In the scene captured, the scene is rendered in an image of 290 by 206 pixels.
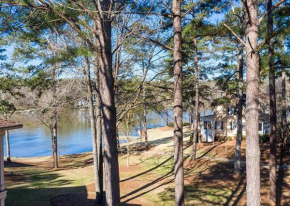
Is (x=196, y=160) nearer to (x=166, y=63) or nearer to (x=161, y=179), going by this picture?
(x=161, y=179)

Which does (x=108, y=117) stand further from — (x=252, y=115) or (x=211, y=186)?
(x=211, y=186)

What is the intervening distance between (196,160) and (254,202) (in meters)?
12.0

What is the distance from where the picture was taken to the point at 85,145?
32.2m

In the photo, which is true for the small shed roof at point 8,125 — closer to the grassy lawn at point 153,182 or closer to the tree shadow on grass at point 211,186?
the grassy lawn at point 153,182

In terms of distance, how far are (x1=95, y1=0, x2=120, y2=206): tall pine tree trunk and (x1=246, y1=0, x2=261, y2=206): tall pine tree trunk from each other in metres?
2.80

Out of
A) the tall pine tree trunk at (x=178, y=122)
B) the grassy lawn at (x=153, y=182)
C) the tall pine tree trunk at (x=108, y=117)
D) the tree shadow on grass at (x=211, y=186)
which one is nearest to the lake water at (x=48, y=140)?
the grassy lawn at (x=153, y=182)

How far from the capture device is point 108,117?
235 inches

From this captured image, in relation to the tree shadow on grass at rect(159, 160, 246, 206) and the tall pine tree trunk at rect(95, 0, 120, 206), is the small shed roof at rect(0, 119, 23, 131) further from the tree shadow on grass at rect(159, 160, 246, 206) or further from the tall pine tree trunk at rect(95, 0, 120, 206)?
the tree shadow on grass at rect(159, 160, 246, 206)

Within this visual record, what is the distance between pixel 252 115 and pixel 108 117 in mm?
2974

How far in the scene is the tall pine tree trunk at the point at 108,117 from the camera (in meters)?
5.96

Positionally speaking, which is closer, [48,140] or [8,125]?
[8,125]

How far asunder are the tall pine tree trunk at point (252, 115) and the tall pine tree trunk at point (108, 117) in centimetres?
280

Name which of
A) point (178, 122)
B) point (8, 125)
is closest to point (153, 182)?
point (178, 122)

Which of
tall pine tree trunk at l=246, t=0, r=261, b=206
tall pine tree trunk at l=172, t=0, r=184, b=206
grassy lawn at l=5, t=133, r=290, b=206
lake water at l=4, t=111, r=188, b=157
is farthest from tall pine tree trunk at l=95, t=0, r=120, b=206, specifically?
lake water at l=4, t=111, r=188, b=157
